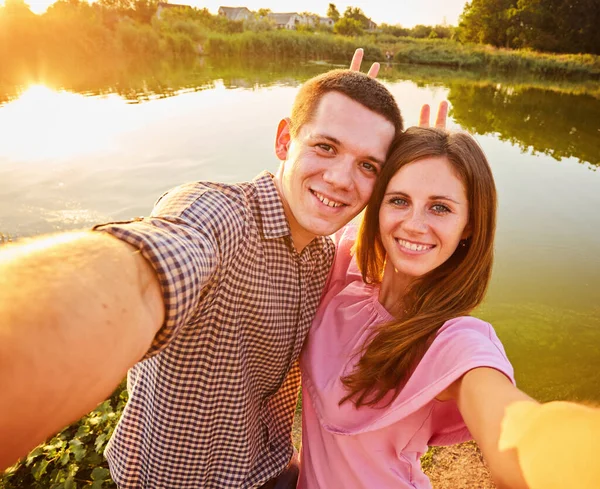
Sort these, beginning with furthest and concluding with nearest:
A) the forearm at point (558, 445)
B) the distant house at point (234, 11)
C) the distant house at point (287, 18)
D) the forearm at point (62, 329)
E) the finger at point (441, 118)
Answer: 1. the distant house at point (287, 18)
2. the distant house at point (234, 11)
3. the finger at point (441, 118)
4. the forearm at point (558, 445)
5. the forearm at point (62, 329)

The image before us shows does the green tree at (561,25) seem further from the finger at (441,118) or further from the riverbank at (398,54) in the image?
the finger at (441,118)

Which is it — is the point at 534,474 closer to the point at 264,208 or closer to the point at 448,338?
the point at 448,338

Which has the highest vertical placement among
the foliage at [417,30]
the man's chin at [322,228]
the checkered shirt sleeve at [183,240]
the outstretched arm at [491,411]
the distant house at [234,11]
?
the distant house at [234,11]

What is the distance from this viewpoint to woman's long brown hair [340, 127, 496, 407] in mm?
1470

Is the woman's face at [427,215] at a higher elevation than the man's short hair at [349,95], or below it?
below

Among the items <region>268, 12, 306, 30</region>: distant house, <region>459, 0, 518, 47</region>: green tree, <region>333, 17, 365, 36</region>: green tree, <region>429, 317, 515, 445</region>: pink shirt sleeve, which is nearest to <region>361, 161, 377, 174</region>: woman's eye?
<region>429, 317, 515, 445</region>: pink shirt sleeve

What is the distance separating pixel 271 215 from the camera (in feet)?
4.99

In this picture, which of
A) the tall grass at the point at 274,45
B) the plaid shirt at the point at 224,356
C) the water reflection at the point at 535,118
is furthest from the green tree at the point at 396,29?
the plaid shirt at the point at 224,356

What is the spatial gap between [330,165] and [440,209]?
54 centimetres

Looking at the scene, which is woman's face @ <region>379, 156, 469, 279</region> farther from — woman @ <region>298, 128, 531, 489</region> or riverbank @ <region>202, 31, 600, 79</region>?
riverbank @ <region>202, 31, 600, 79</region>

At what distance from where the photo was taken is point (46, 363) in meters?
0.55

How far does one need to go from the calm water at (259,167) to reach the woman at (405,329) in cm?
41

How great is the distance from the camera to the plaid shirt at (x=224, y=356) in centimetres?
132

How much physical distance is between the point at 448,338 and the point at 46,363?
3.79 feet
